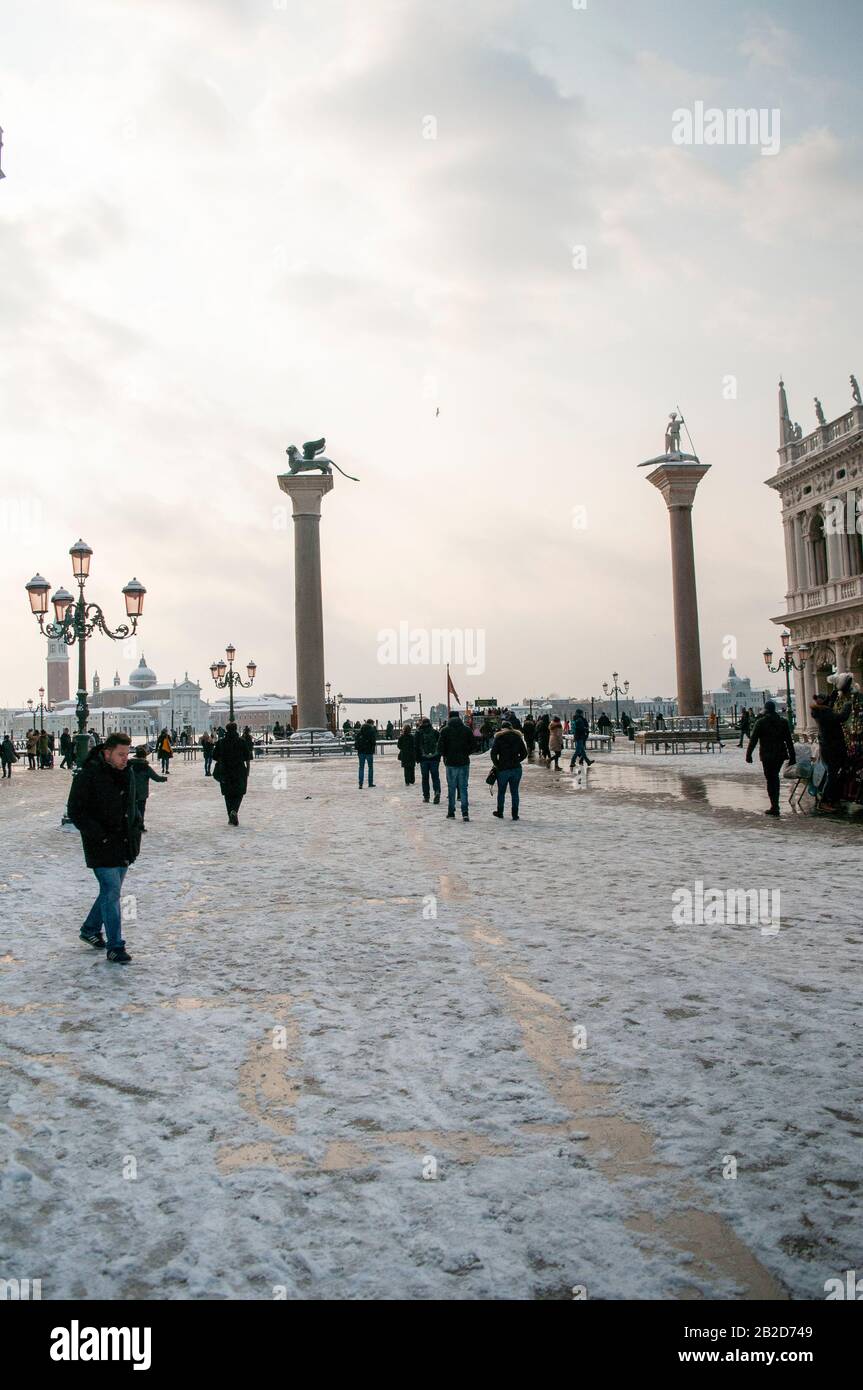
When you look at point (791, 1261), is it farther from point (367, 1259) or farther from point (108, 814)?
point (108, 814)

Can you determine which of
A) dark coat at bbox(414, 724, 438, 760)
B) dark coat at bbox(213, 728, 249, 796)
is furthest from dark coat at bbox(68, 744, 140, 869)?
dark coat at bbox(414, 724, 438, 760)

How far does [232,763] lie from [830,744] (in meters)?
9.68

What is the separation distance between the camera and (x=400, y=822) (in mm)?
15789

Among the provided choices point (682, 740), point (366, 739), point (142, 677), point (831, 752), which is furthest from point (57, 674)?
point (831, 752)

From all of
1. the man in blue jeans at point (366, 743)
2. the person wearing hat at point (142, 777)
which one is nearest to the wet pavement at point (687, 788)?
the man in blue jeans at point (366, 743)

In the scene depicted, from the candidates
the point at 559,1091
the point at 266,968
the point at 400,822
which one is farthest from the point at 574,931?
the point at 400,822

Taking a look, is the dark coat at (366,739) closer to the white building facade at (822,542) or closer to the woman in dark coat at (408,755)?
the woman in dark coat at (408,755)

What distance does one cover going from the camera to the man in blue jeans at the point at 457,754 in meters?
15.5

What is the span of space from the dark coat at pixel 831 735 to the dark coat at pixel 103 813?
10.3 metres

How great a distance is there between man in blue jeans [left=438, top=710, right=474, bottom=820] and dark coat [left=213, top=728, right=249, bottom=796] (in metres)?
3.43

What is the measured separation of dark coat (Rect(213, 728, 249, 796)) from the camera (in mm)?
15664

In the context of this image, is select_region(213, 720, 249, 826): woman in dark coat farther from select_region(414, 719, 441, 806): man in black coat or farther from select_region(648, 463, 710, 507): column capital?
select_region(648, 463, 710, 507): column capital
